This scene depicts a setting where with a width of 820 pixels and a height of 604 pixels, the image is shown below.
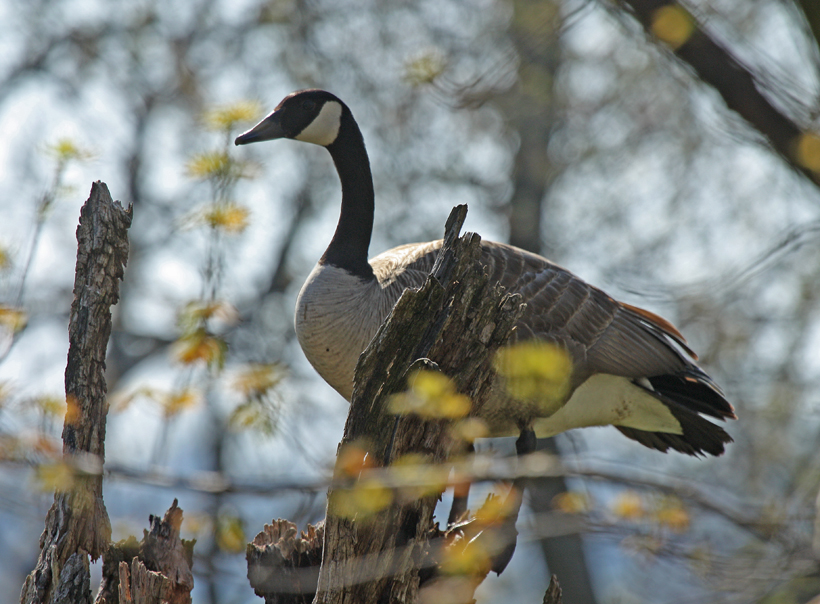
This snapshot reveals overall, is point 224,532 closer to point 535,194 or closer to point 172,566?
point 172,566

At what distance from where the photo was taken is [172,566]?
12.1ft

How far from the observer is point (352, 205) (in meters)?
5.84

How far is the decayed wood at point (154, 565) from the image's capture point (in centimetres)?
348

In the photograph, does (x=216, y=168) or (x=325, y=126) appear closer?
(x=216, y=168)

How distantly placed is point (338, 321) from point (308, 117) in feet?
5.73

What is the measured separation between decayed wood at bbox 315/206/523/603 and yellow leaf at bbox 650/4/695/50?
5.09ft

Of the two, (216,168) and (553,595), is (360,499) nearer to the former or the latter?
(553,595)

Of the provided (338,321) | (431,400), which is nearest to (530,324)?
(338,321)

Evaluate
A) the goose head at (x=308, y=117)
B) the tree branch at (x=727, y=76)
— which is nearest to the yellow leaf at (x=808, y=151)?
the tree branch at (x=727, y=76)

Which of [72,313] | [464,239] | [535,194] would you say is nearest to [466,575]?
[464,239]

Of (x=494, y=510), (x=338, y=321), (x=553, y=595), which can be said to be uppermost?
(x=338, y=321)

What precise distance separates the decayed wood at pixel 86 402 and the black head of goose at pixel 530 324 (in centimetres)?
154

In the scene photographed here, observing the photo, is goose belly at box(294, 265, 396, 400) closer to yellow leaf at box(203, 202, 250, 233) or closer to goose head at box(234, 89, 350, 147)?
yellow leaf at box(203, 202, 250, 233)

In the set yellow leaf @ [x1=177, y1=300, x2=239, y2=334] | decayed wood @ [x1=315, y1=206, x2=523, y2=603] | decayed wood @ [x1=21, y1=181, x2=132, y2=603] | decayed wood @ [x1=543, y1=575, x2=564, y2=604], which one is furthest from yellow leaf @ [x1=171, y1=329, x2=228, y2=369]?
decayed wood @ [x1=543, y1=575, x2=564, y2=604]
